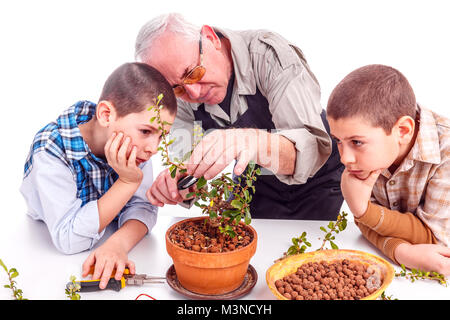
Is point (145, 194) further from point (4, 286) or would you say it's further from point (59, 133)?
point (4, 286)

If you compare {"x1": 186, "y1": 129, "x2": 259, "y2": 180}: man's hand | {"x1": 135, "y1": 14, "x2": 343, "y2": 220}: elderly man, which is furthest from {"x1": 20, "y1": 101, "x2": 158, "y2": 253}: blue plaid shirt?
{"x1": 186, "y1": 129, "x2": 259, "y2": 180}: man's hand

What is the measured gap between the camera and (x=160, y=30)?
5.24 feet

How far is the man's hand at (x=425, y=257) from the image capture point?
128 centimetres

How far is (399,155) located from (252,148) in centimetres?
52

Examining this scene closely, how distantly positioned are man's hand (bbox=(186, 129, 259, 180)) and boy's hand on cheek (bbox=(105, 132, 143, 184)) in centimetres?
29

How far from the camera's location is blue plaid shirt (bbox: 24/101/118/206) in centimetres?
154

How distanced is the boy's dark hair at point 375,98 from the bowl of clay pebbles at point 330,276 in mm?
423

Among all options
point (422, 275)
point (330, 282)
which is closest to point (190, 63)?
point (330, 282)

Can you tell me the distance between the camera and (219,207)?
1.23 m

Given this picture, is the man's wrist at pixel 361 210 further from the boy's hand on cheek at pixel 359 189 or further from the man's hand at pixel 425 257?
the man's hand at pixel 425 257

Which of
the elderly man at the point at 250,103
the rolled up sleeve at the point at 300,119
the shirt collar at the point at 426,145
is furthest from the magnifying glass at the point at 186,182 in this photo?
the shirt collar at the point at 426,145

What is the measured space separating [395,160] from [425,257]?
13.9 inches

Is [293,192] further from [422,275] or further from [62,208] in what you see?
[62,208]
